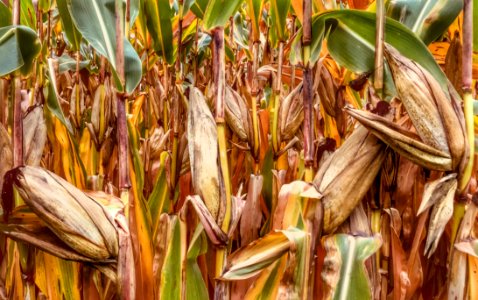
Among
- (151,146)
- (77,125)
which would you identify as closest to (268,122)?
(151,146)

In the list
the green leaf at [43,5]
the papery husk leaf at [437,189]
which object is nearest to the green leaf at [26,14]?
the green leaf at [43,5]

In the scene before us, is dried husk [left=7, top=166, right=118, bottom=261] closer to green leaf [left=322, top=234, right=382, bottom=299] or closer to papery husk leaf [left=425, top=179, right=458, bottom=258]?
green leaf [left=322, top=234, right=382, bottom=299]

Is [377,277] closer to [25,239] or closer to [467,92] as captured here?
[467,92]

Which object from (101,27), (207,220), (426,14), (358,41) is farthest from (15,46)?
(426,14)

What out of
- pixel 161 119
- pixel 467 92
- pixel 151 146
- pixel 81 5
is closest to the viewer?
pixel 467 92

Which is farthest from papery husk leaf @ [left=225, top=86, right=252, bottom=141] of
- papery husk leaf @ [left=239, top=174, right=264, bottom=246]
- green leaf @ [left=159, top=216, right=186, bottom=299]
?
green leaf @ [left=159, top=216, right=186, bottom=299]

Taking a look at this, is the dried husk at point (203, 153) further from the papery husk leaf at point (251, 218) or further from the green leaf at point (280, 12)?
the green leaf at point (280, 12)
